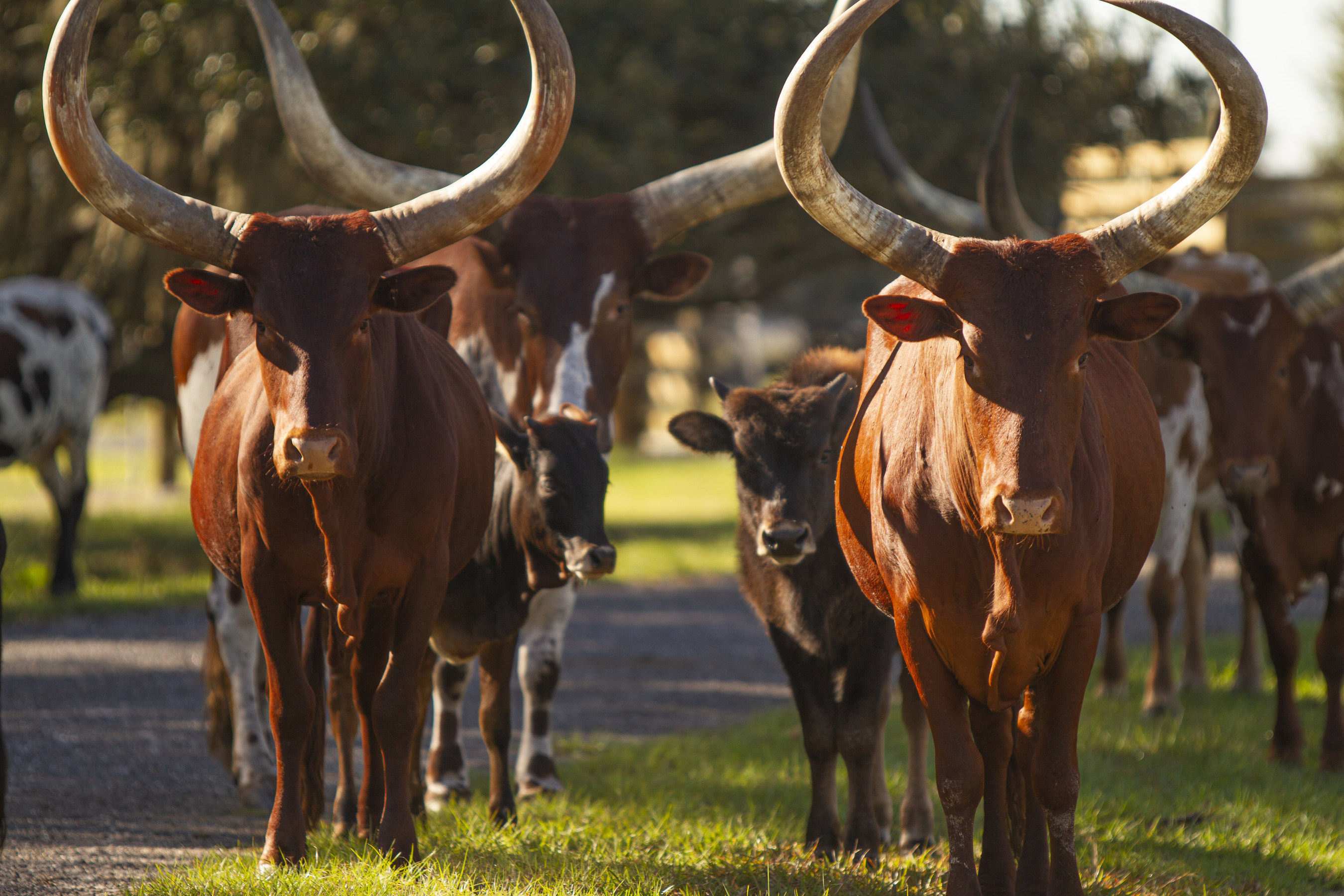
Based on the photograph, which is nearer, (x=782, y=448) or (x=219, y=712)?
(x=782, y=448)

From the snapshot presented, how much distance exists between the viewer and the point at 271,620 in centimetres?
407

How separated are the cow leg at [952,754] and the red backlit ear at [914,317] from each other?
2.67 ft

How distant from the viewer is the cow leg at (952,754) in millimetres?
3672

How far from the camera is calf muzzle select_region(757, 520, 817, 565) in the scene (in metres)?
4.53

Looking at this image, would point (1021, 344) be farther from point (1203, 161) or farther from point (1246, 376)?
point (1246, 376)

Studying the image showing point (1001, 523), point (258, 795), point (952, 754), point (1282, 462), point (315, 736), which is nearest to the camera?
point (1001, 523)

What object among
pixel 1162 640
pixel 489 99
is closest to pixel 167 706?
pixel 1162 640

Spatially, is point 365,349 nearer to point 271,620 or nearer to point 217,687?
point 271,620

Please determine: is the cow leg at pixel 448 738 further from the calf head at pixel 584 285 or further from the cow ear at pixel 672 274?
the cow ear at pixel 672 274

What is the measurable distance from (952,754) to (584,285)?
2.78 meters

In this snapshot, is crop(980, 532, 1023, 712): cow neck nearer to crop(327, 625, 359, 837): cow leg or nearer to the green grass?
the green grass

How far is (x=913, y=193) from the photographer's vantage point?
25.7 feet

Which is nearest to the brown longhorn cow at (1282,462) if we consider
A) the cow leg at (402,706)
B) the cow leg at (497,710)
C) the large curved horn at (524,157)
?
the cow leg at (497,710)

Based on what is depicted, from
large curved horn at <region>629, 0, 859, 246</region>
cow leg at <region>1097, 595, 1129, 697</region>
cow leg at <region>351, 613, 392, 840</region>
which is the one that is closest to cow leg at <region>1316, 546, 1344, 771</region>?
cow leg at <region>1097, 595, 1129, 697</region>
